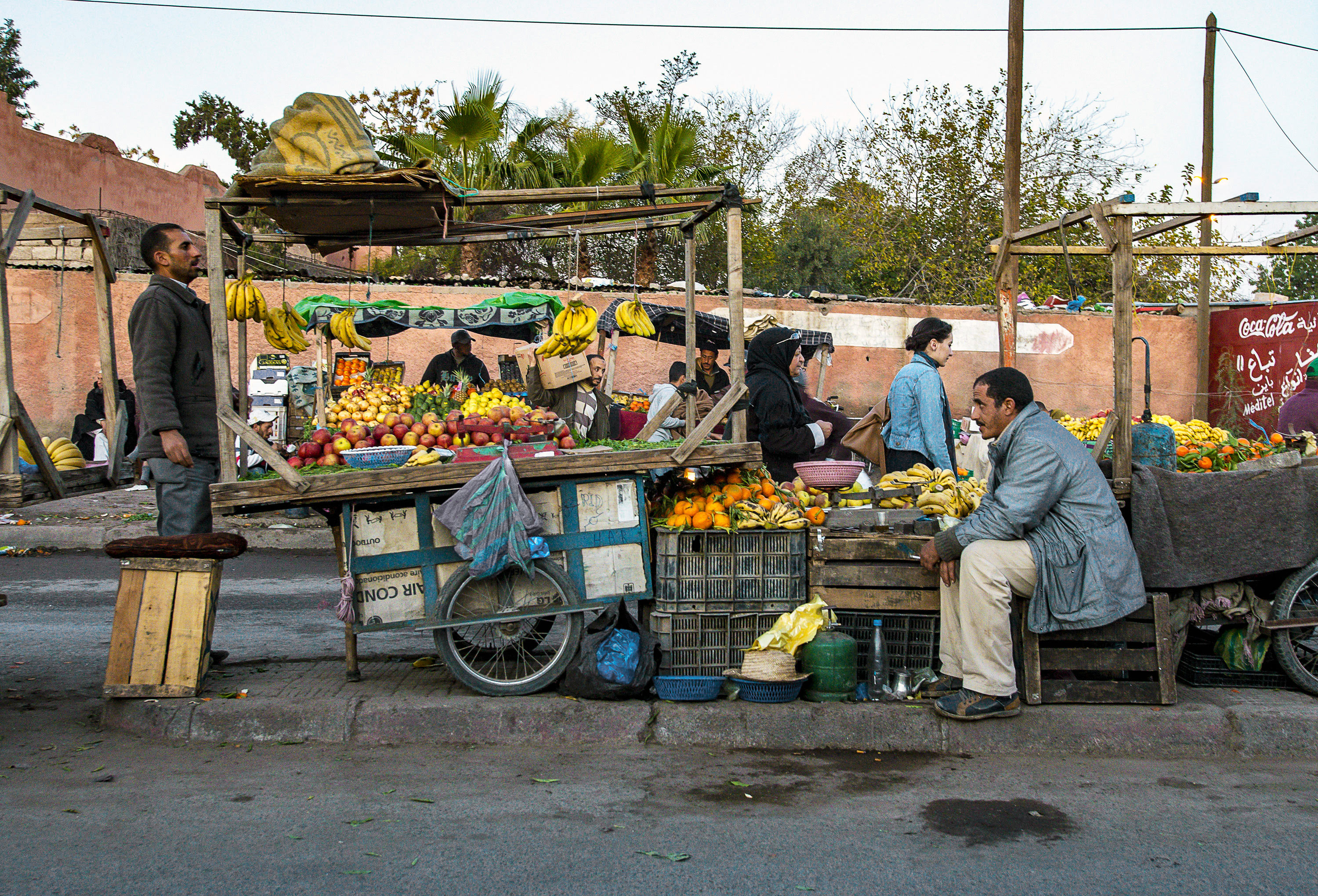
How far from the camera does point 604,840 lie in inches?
130

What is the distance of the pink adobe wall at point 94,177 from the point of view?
18.7 metres

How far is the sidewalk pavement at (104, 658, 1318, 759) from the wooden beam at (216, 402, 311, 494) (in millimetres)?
1018

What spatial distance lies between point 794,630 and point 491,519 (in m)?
1.53

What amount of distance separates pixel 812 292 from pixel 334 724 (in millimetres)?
13548

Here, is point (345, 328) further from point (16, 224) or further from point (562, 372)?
point (16, 224)

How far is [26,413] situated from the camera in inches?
183

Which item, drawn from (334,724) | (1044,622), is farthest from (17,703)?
(1044,622)

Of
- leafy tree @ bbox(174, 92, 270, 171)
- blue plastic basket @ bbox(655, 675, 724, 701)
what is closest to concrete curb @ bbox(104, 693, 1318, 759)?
blue plastic basket @ bbox(655, 675, 724, 701)

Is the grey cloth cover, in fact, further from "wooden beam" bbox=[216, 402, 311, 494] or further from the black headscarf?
"wooden beam" bbox=[216, 402, 311, 494]

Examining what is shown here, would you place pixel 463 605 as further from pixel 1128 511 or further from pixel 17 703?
pixel 1128 511

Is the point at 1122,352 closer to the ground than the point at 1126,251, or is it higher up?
closer to the ground

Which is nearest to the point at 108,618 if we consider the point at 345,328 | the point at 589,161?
the point at 345,328

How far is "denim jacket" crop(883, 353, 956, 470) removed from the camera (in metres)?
5.96

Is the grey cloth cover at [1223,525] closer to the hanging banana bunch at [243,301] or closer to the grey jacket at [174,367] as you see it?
the grey jacket at [174,367]
